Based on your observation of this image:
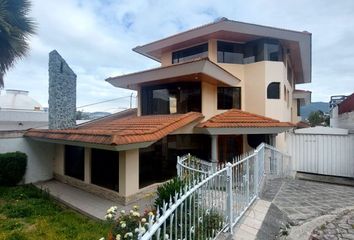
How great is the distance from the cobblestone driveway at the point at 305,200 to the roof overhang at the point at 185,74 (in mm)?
6418

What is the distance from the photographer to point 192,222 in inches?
162

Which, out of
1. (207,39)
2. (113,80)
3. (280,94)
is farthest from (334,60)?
(113,80)

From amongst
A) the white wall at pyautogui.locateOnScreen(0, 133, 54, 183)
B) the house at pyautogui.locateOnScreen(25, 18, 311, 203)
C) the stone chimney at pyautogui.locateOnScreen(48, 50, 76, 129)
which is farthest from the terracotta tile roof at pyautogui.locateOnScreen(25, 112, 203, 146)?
the white wall at pyautogui.locateOnScreen(0, 133, 54, 183)

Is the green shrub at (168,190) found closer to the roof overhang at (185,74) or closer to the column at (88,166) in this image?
the column at (88,166)

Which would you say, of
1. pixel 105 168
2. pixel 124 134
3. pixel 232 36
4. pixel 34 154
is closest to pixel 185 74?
pixel 232 36

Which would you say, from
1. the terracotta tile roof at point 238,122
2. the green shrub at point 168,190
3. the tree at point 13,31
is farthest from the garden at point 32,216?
the terracotta tile roof at point 238,122

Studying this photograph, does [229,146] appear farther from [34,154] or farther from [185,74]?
[34,154]

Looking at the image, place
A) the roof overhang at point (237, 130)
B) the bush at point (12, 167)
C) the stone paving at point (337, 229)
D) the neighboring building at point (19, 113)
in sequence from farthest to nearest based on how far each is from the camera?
the neighboring building at point (19, 113) < the bush at point (12, 167) < the roof overhang at point (237, 130) < the stone paving at point (337, 229)

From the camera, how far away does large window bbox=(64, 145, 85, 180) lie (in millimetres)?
13401

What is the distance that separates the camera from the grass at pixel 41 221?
25.6 ft

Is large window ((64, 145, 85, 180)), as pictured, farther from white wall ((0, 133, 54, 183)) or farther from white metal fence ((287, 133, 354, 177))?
white metal fence ((287, 133, 354, 177))

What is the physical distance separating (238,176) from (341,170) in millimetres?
12230

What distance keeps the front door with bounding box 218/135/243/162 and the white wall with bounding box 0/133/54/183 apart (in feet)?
34.9

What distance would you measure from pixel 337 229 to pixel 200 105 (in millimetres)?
10157
